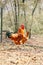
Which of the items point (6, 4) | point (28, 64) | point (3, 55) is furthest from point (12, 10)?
point (28, 64)

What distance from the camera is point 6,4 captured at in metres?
7.87

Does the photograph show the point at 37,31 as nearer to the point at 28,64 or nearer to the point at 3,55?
the point at 3,55

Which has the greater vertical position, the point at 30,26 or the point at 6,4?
the point at 6,4

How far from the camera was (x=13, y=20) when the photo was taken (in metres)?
8.17

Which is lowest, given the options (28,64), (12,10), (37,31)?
(28,64)

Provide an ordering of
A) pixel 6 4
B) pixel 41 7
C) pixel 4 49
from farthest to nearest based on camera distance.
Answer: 1. pixel 41 7
2. pixel 6 4
3. pixel 4 49

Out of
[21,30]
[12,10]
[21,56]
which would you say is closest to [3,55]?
[21,56]

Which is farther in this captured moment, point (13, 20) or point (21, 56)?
point (13, 20)

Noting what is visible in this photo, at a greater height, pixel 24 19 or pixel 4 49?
pixel 24 19

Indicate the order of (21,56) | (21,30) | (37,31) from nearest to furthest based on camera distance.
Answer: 1. (21,56)
2. (21,30)
3. (37,31)

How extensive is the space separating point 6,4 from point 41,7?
1.57m

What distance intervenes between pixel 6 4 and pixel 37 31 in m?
2.10

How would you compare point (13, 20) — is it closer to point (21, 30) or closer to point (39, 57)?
point (21, 30)

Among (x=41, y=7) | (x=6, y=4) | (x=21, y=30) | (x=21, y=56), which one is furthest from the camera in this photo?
(x=41, y=7)
